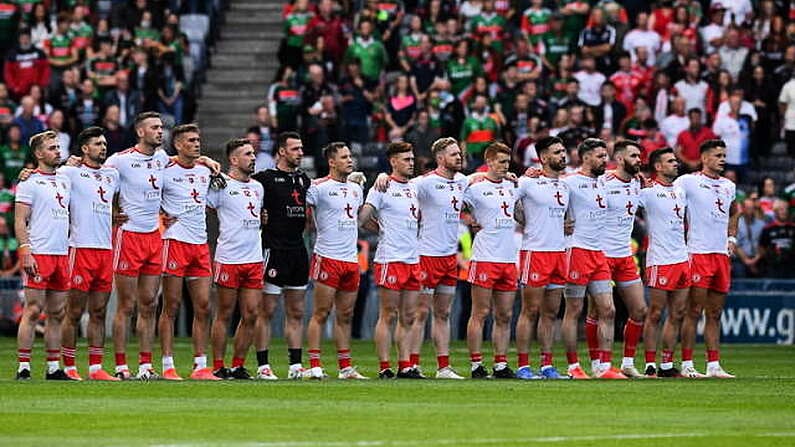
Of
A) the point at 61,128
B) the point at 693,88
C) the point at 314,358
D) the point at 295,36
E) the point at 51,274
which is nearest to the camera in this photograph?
the point at 51,274

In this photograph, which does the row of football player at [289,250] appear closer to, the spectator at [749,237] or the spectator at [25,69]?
the spectator at [749,237]

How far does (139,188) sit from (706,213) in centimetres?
658

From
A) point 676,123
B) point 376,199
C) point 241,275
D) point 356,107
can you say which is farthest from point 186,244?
point 676,123

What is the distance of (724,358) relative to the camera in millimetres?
28828

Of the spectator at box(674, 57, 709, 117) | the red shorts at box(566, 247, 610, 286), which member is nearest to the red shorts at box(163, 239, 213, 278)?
the red shorts at box(566, 247, 610, 286)

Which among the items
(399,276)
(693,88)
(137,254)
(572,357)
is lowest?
(572,357)

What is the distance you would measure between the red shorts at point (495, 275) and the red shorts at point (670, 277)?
1.71 m

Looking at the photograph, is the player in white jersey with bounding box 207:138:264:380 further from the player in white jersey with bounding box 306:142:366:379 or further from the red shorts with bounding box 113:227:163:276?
the red shorts with bounding box 113:227:163:276

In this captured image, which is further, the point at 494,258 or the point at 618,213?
the point at 618,213

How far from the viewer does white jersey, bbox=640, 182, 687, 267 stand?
23.9 metres

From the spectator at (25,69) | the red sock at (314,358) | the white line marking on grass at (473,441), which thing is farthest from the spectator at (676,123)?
the white line marking on grass at (473,441)

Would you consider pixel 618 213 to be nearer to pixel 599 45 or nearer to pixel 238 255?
pixel 238 255

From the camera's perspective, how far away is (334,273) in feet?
75.6

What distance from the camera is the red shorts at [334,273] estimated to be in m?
23.0
